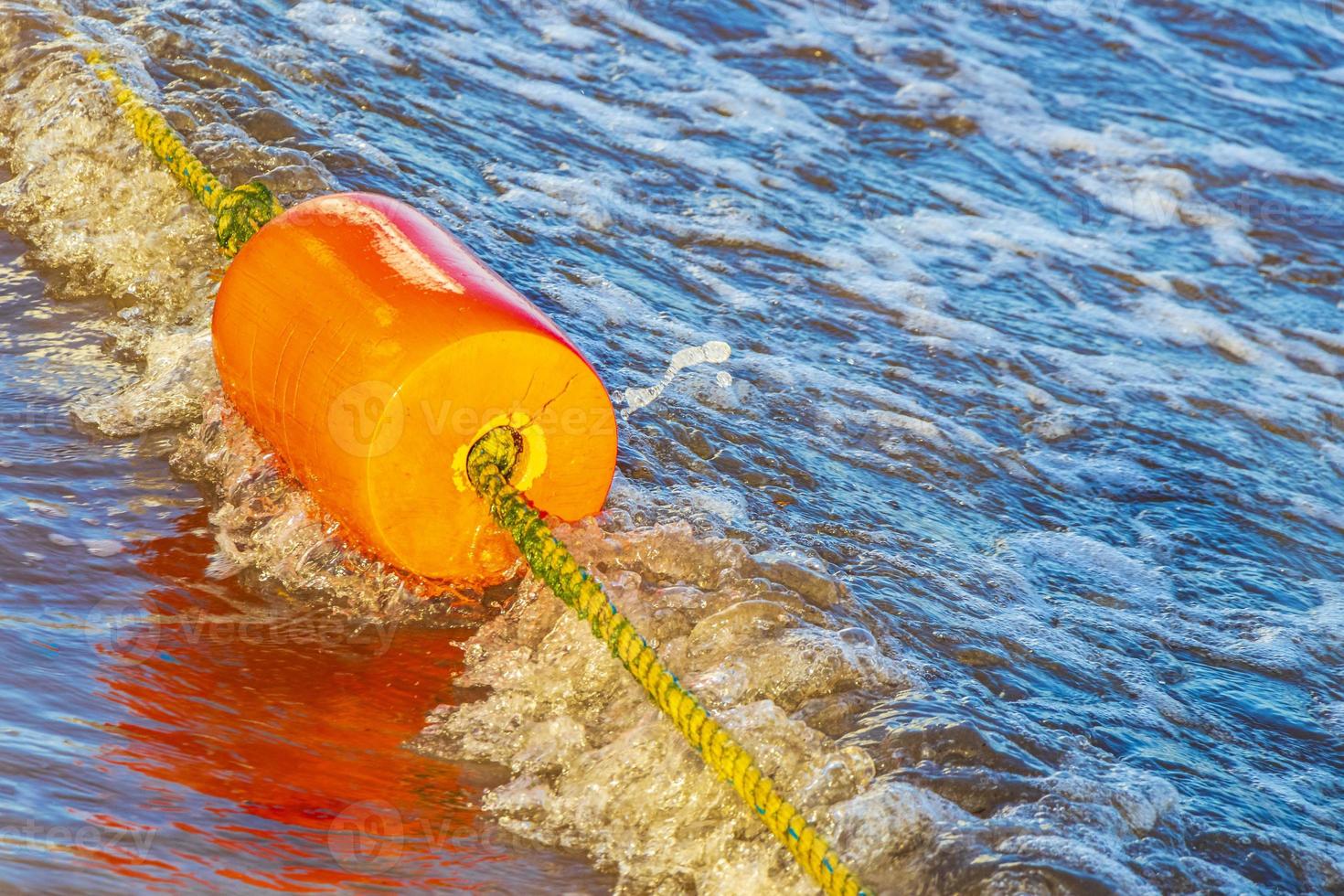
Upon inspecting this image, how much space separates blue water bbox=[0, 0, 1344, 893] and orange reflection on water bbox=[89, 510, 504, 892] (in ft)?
0.09

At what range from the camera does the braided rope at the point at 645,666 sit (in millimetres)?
2277

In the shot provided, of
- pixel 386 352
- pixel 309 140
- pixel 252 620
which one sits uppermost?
pixel 386 352

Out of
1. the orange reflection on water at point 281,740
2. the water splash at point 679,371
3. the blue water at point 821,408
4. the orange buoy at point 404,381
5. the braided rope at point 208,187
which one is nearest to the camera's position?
the orange reflection on water at point 281,740

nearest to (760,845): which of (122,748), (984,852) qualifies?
(984,852)

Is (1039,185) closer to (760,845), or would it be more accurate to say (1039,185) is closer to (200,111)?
(200,111)

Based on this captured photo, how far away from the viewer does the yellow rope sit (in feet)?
7.50

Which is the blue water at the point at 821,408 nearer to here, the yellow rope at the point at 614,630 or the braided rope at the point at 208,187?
the yellow rope at the point at 614,630

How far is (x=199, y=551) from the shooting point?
3201 millimetres

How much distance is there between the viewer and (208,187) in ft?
13.0

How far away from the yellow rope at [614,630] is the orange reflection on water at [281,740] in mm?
395

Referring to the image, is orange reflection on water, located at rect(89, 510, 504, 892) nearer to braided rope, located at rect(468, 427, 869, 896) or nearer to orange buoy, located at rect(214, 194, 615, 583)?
orange buoy, located at rect(214, 194, 615, 583)

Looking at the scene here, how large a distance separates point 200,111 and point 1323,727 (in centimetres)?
458

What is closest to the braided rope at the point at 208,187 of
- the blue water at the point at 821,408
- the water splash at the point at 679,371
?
the blue water at the point at 821,408

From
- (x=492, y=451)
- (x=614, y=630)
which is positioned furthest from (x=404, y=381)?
(x=614, y=630)
